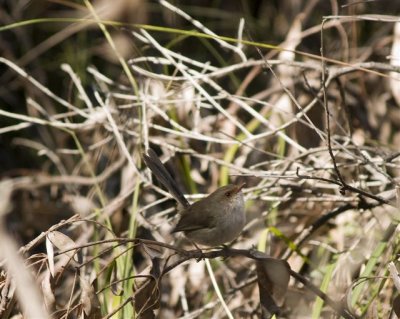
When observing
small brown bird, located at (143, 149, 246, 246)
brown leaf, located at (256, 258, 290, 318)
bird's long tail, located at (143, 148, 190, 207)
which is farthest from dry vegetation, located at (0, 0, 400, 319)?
bird's long tail, located at (143, 148, 190, 207)

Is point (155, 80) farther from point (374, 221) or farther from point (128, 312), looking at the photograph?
point (128, 312)

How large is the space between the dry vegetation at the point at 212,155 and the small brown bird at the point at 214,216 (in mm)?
139

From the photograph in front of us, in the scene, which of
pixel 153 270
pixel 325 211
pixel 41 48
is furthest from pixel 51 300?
pixel 41 48

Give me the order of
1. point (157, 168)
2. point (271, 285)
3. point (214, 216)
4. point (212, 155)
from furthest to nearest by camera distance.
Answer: point (212, 155) < point (214, 216) < point (157, 168) < point (271, 285)

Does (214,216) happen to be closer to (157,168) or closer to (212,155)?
(157,168)

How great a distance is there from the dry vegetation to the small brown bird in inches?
5.5

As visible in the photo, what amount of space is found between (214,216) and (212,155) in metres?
0.93

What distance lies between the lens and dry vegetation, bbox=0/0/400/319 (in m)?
3.13

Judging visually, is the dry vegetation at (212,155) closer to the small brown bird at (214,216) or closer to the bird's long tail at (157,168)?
the small brown bird at (214,216)

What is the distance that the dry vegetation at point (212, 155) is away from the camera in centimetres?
313

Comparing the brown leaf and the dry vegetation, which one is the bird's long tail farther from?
the brown leaf

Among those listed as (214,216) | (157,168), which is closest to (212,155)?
(214,216)

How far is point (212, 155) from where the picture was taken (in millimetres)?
4395

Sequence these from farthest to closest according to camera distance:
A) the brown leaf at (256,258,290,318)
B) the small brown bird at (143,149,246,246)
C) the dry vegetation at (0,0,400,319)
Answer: the small brown bird at (143,149,246,246) < the dry vegetation at (0,0,400,319) < the brown leaf at (256,258,290,318)
